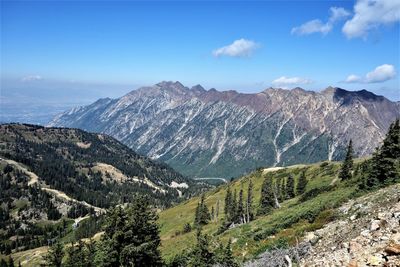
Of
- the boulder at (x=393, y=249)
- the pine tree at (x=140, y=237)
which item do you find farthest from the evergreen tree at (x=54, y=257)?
the boulder at (x=393, y=249)

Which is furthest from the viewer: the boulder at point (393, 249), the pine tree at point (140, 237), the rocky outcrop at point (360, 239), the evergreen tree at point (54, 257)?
the evergreen tree at point (54, 257)

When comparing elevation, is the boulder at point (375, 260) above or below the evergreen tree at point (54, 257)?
above

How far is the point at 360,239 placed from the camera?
71.9ft

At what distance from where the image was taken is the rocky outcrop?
16.9 meters

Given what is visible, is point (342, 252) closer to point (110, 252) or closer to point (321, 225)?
point (321, 225)

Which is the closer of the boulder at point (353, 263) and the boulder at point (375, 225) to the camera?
the boulder at point (353, 263)

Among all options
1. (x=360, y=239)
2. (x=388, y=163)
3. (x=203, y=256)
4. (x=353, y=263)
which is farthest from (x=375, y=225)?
(x=388, y=163)

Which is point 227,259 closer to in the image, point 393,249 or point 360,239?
point 360,239

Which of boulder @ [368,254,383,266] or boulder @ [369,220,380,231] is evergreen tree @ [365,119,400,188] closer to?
boulder @ [369,220,380,231]

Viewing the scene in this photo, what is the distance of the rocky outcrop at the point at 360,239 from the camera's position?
665 inches

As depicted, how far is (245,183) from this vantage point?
189 m

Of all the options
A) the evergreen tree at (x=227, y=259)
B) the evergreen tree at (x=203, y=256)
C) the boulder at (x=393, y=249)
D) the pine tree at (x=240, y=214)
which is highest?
the boulder at (x=393, y=249)

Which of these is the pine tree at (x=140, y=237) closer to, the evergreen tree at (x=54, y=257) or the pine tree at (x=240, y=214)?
the evergreen tree at (x=54, y=257)

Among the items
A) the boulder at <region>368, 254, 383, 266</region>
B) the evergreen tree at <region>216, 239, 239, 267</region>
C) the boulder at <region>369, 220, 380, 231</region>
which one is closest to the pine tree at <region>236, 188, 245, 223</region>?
the evergreen tree at <region>216, 239, 239, 267</region>
